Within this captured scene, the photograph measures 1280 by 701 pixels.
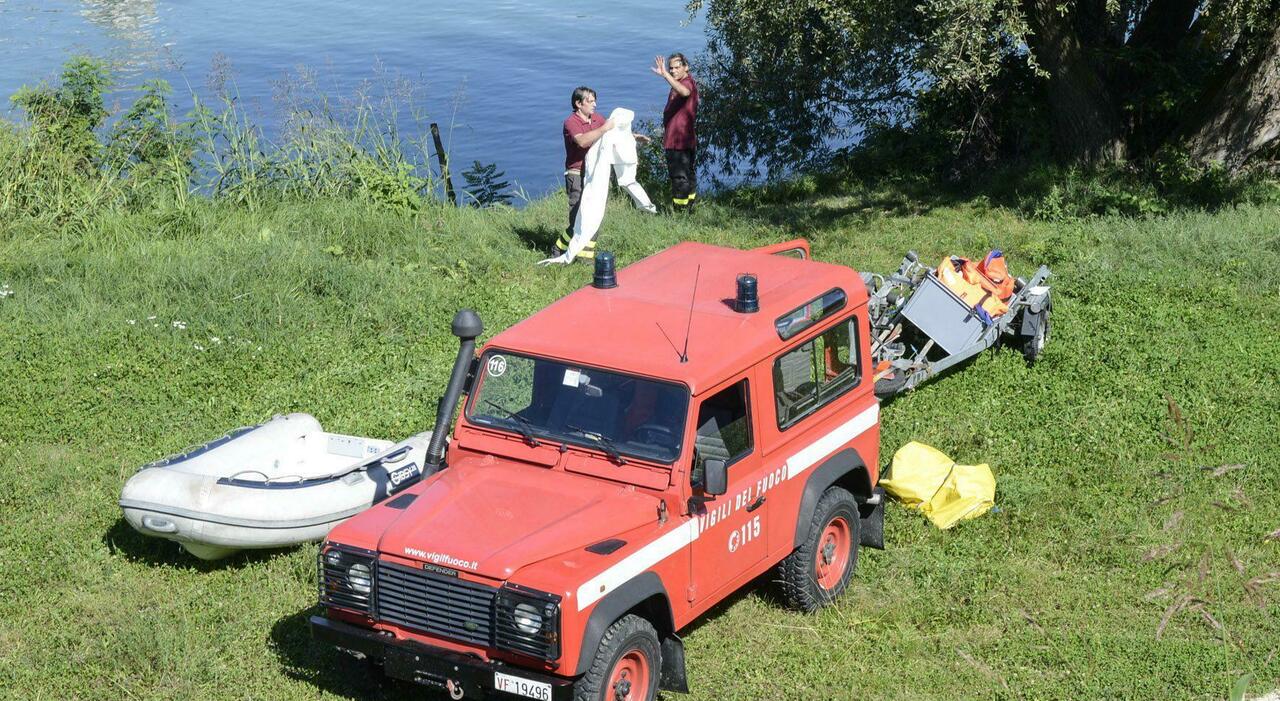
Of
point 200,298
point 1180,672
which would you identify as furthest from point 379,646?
point 200,298

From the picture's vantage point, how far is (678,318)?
7.61 metres

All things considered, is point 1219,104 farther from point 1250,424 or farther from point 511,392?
point 511,392

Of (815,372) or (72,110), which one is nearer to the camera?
(815,372)

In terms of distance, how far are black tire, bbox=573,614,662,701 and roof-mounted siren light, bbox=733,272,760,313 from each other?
190 centimetres

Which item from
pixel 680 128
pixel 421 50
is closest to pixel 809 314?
pixel 680 128

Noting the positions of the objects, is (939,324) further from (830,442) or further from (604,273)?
(604,273)

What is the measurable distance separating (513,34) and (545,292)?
957 inches

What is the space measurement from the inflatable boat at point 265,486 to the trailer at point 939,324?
164 inches

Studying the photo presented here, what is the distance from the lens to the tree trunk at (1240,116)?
15578mm

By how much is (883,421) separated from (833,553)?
2718 mm

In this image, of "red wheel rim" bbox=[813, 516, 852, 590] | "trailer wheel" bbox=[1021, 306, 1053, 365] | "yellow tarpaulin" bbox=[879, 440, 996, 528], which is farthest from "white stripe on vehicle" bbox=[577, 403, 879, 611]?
"trailer wheel" bbox=[1021, 306, 1053, 365]

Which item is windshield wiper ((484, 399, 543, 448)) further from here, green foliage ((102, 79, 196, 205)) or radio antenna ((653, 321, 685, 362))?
green foliage ((102, 79, 196, 205))

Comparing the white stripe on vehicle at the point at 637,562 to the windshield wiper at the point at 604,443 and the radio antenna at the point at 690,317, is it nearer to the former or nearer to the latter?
the windshield wiper at the point at 604,443

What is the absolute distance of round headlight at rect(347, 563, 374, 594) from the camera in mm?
6594
